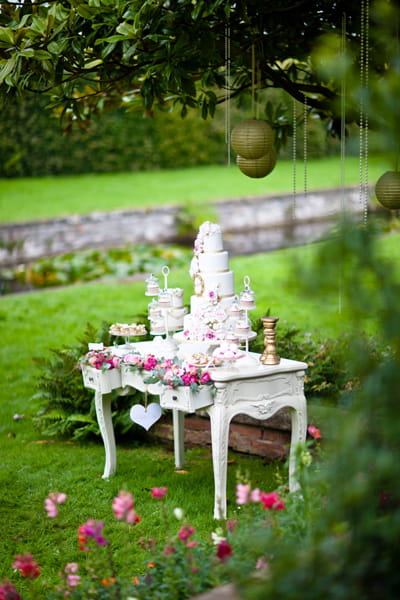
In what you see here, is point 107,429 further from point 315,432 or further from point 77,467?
point 315,432

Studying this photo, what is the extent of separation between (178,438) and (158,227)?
28.3 feet

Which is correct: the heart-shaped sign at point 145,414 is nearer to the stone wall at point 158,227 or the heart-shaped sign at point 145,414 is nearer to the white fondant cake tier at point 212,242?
the white fondant cake tier at point 212,242

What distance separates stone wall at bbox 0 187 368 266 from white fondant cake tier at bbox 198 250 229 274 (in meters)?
6.42

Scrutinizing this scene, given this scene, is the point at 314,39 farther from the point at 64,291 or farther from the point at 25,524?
the point at 64,291

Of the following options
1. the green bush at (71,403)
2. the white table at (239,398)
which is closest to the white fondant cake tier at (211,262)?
the white table at (239,398)

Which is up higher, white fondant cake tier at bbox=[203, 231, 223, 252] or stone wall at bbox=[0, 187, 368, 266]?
white fondant cake tier at bbox=[203, 231, 223, 252]

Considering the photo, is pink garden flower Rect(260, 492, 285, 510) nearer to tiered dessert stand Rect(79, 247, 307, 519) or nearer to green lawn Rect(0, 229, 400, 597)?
green lawn Rect(0, 229, 400, 597)

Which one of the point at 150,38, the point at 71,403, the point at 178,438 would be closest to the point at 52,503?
the point at 150,38

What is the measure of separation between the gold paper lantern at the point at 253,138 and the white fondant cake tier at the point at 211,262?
0.65m

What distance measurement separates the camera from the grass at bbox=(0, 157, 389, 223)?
13.6 m

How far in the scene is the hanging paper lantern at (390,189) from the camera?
426cm

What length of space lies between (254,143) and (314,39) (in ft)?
3.02

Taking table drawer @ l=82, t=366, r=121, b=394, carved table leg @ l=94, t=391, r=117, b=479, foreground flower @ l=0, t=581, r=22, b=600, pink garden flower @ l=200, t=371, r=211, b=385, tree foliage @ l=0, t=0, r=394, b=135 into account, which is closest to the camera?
foreground flower @ l=0, t=581, r=22, b=600

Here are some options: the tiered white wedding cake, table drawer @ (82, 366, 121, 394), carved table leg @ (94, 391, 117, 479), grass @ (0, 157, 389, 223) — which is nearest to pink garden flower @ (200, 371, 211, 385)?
the tiered white wedding cake
